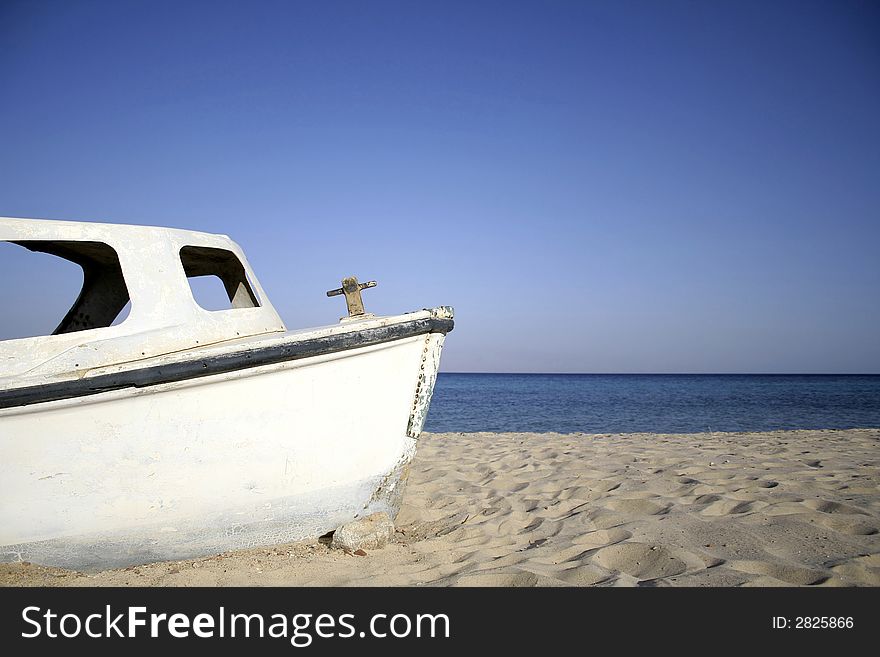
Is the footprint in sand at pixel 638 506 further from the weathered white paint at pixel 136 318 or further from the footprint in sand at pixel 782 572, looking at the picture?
the weathered white paint at pixel 136 318

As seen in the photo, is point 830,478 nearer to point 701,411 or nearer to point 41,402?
point 41,402

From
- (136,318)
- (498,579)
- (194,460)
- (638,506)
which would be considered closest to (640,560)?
(498,579)

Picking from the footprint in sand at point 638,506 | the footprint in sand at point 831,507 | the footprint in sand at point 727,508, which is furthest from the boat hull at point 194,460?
the footprint in sand at point 831,507

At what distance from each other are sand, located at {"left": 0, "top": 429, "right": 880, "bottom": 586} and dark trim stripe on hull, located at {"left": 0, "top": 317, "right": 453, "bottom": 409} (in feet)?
3.28

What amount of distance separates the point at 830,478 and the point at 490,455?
11.5 ft

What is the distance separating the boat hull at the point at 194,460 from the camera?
2.71 m

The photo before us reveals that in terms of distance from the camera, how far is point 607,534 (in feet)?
11.0

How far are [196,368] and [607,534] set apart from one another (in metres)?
2.62

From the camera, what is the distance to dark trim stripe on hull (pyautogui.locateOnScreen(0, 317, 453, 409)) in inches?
102

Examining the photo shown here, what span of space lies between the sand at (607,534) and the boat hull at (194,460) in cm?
16

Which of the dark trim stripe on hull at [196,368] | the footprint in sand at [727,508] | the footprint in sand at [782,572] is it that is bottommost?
the footprint in sand at [727,508]

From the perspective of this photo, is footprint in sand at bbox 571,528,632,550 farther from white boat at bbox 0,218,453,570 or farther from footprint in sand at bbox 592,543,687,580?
white boat at bbox 0,218,453,570

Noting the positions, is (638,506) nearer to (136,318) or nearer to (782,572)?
(782,572)
